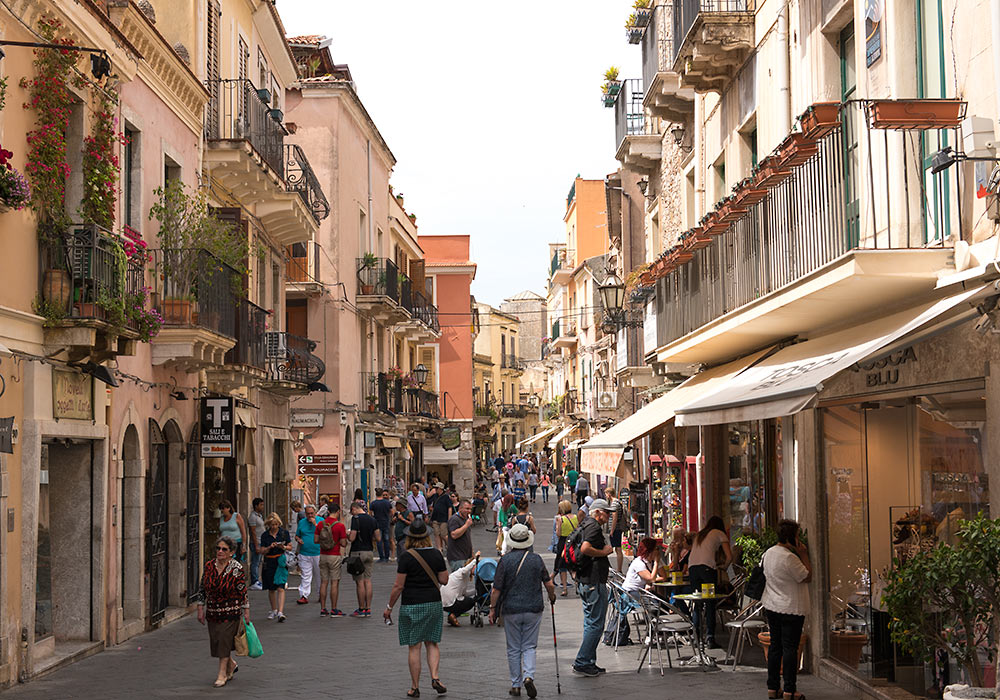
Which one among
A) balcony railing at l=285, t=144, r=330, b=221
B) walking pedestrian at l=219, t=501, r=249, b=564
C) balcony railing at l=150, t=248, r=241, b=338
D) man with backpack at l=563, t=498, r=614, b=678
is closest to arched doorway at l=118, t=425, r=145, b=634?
balcony railing at l=150, t=248, r=241, b=338

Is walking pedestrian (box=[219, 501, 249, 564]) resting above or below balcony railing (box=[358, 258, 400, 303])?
below

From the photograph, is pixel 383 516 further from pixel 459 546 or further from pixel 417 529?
pixel 417 529

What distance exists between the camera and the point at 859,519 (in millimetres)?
11750

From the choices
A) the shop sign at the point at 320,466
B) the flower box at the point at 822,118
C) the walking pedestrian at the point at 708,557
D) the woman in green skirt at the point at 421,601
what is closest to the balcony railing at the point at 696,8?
the flower box at the point at 822,118

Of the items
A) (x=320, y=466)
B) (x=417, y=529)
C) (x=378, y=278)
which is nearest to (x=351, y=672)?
(x=417, y=529)

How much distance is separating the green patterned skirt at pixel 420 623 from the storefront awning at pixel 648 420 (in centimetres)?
439

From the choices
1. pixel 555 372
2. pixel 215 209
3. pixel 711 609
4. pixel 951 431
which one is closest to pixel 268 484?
pixel 215 209

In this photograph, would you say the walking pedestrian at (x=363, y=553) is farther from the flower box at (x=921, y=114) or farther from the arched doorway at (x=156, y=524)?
the flower box at (x=921, y=114)

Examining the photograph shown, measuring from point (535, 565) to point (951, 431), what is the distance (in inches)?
159

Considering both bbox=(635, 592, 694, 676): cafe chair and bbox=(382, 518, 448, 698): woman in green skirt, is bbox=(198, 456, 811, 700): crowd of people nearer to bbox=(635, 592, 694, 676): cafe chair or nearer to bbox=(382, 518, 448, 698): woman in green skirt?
bbox=(382, 518, 448, 698): woman in green skirt

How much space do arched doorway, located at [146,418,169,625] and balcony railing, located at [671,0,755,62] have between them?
9.05 metres

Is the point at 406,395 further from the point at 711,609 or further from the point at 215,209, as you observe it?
the point at 711,609

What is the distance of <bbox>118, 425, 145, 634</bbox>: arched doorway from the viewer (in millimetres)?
16375

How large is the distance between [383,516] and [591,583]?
1544 centimetres
